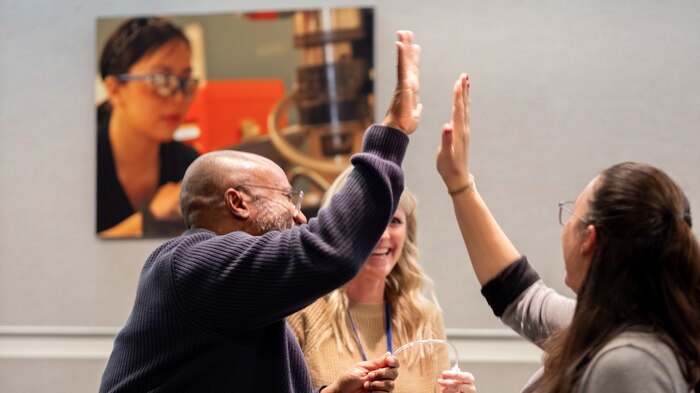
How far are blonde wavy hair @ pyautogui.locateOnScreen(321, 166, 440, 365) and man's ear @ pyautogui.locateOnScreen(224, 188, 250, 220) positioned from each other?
70 cm

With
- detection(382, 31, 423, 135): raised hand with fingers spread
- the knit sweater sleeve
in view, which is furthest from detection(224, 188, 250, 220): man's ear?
detection(382, 31, 423, 135): raised hand with fingers spread

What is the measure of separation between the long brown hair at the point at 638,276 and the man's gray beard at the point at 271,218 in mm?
662

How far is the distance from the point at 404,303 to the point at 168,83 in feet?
6.40

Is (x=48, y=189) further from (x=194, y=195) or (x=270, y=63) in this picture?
(x=194, y=195)

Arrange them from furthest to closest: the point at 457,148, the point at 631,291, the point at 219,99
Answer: the point at 219,99
the point at 457,148
the point at 631,291

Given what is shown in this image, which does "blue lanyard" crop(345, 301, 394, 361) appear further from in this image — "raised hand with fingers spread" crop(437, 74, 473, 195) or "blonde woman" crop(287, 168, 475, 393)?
"raised hand with fingers spread" crop(437, 74, 473, 195)

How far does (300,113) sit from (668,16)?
1758 mm

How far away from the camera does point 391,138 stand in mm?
1562

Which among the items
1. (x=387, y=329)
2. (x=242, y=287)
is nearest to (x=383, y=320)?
(x=387, y=329)

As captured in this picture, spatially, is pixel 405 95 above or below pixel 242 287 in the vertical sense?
above

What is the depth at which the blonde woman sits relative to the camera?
2428 millimetres

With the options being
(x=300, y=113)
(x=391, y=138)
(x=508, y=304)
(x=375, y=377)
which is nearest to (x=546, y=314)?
(x=508, y=304)

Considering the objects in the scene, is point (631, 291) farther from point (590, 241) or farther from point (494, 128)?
point (494, 128)

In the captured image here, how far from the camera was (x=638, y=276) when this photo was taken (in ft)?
4.59
